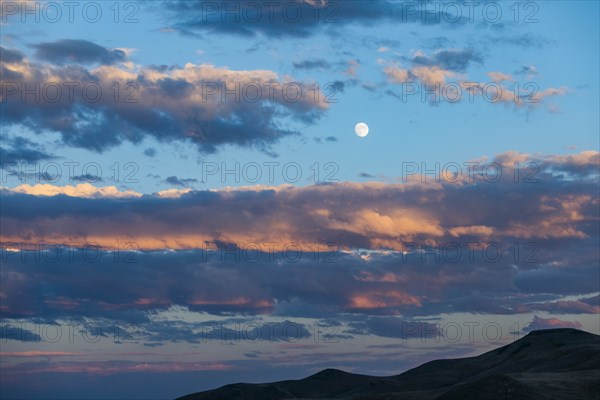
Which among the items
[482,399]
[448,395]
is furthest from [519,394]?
[448,395]

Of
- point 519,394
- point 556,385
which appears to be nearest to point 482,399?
point 519,394

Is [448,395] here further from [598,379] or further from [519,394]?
[598,379]

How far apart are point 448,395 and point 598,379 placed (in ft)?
127

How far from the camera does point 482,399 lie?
179625 millimetres

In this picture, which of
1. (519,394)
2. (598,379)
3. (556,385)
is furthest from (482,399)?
(598,379)

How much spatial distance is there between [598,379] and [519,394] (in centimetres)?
3317

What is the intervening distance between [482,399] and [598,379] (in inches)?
1516

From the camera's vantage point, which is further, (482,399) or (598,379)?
(598,379)

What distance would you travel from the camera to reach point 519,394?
177250 mm

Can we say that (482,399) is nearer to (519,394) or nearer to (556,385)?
(519,394)

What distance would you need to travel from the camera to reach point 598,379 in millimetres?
197750

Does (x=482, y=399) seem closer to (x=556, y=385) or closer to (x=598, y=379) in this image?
(x=556, y=385)

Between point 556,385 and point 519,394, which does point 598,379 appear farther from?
point 519,394

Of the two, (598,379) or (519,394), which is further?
(598,379)
